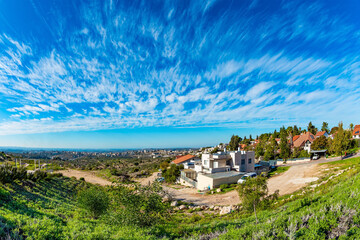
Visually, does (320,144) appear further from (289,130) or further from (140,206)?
(140,206)

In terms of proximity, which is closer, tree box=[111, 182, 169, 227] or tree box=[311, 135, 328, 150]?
tree box=[111, 182, 169, 227]

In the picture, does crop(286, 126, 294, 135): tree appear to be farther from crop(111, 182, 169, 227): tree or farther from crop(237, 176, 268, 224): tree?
crop(111, 182, 169, 227): tree

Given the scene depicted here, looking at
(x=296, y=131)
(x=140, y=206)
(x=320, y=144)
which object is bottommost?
(x=320, y=144)

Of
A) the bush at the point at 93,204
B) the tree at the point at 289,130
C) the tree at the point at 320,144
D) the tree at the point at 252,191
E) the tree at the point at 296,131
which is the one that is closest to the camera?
the tree at the point at 252,191

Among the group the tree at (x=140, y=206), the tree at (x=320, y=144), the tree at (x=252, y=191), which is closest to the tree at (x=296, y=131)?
the tree at (x=320, y=144)

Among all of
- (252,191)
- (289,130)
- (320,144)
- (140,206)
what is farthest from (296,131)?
(140,206)

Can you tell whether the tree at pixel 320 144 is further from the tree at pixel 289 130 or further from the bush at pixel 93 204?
the bush at pixel 93 204

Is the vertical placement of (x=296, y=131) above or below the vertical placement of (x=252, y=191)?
above

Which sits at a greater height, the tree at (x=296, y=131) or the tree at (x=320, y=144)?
the tree at (x=296, y=131)

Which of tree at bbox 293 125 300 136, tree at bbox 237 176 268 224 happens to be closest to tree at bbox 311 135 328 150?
tree at bbox 293 125 300 136

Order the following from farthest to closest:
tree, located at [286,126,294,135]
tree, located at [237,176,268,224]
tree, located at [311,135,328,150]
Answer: tree, located at [286,126,294,135] → tree, located at [311,135,328,150] → tree, located at [237,176,268,224]

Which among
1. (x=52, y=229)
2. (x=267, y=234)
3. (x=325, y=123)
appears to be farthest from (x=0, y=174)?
(x=325, y=123)

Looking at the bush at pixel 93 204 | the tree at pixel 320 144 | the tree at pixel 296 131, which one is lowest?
the bush at pixel 93 204
